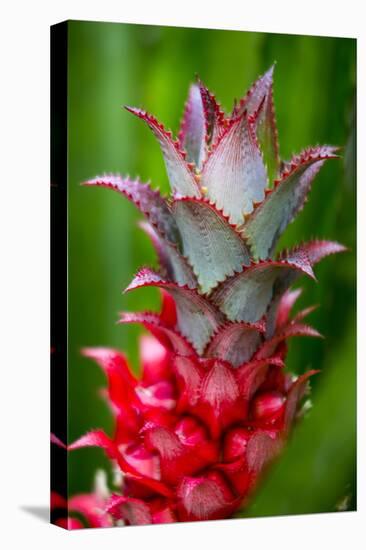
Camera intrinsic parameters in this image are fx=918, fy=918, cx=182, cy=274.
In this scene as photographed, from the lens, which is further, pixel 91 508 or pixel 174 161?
pixel 91 508

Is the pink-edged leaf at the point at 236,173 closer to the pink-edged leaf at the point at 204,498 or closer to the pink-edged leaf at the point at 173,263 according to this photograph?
the pink-edged leaf at the point at 173,263

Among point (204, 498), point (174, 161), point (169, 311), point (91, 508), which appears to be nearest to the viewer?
point (174, 161)

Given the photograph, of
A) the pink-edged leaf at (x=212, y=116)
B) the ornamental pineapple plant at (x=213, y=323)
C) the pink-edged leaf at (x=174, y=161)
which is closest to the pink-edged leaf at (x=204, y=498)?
the ornamental pineapple plant at (x=213, y=323)

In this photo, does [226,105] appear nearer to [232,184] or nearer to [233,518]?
[232,184]

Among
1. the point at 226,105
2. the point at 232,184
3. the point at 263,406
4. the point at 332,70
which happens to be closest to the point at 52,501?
the point at 263,406

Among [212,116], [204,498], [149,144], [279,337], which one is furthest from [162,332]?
[149,144]

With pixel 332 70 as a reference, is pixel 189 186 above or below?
below

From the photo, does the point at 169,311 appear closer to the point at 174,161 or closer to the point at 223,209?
the point at 223,209
